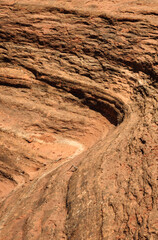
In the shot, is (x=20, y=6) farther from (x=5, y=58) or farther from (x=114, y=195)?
(x=114, y=195)

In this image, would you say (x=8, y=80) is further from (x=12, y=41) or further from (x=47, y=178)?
(x=47, y=178)

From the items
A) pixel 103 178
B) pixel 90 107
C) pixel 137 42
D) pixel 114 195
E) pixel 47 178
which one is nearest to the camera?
pixel 114 195

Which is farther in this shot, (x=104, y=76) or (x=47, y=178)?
(x=104, y=76)

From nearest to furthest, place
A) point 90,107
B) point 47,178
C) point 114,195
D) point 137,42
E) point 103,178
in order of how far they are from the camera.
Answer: point 114,195 < point 103,178 < point 47,178 < point 137,42 < point 90,107

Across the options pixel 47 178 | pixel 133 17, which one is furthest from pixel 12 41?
pixel 47 178

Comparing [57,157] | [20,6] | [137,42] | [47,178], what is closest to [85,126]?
[57,157]

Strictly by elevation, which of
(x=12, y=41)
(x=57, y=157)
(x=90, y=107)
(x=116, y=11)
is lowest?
(x=57, y=157)

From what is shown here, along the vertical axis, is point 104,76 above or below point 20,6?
below
